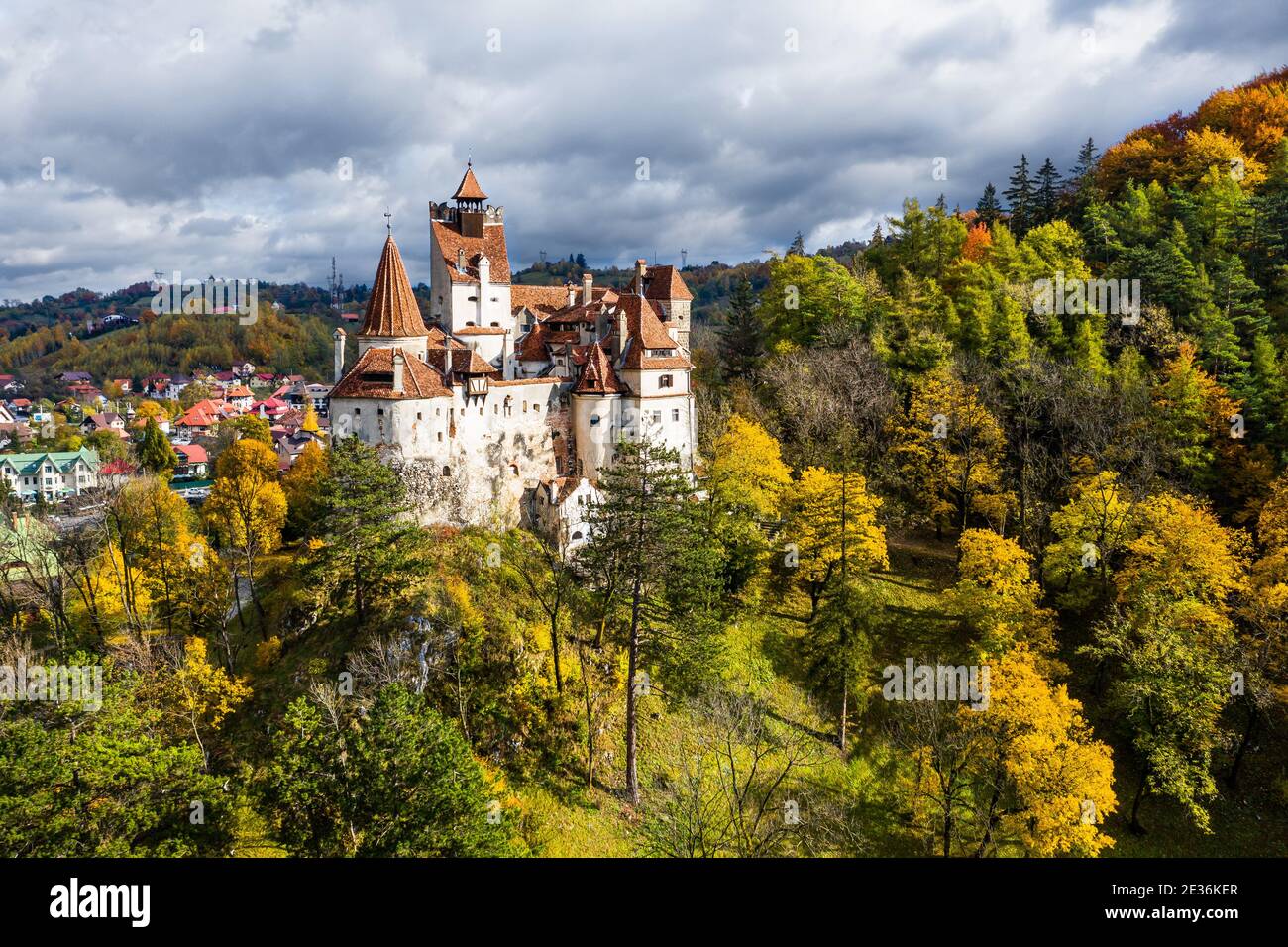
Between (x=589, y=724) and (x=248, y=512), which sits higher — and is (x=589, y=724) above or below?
below

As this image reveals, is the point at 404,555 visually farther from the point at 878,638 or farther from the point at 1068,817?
the point at 1068,817

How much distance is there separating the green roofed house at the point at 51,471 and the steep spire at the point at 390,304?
3013 inches

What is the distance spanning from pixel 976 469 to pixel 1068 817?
21628 mm

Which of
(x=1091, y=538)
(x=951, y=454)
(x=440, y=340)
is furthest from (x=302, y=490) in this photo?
(x=1091, y=538)

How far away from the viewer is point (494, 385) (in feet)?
143

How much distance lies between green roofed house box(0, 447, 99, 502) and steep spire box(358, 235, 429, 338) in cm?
7654

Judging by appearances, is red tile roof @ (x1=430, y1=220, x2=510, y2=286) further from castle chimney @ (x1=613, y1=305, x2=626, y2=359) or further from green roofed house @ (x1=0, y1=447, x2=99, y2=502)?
green roofed house @ (x1=0, y1=447, x2=99, y2=502)

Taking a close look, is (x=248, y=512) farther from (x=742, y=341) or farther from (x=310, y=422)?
(x=310, y=422)

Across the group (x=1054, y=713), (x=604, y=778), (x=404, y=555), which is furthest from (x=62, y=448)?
(x=1054, y=713)

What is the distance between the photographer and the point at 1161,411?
45469mm

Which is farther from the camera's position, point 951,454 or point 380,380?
point 951,454

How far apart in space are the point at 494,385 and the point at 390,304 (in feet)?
22.5

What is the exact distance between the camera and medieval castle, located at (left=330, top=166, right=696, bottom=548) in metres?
39.6

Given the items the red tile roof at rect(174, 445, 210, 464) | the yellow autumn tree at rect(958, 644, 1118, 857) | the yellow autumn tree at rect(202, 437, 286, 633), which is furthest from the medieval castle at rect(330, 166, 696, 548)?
the red tile roof at rect(174, 445, 210, 464)
